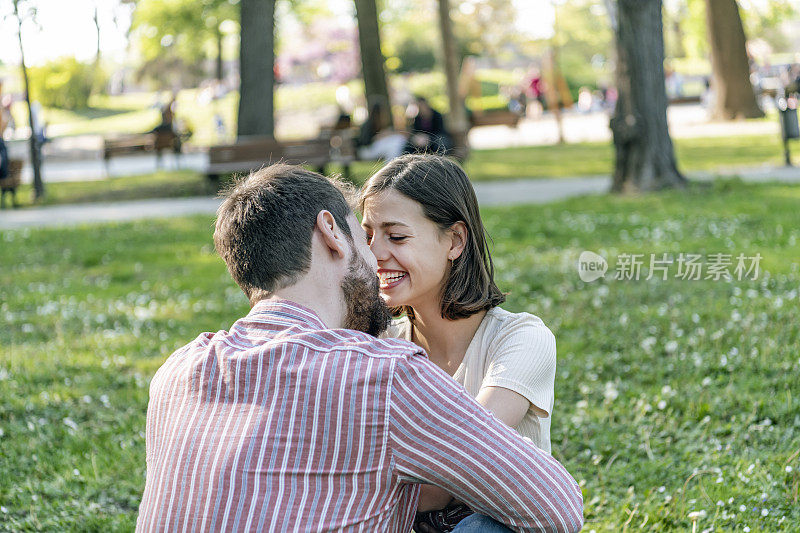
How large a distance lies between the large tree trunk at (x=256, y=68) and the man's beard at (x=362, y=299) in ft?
45.0

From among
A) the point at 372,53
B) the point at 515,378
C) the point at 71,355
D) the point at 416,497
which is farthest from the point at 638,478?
the point at 372,53

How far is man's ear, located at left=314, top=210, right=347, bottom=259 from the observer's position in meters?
2.10

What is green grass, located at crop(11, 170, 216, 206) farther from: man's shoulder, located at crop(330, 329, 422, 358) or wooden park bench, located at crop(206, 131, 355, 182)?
man's shoulder, located at crop(330, 329, 422, 358)

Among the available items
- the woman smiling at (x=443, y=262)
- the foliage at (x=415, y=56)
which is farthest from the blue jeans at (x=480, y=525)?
the foliage at (x=415, y=56)

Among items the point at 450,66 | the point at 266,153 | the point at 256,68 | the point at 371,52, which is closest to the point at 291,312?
the point at 266,153

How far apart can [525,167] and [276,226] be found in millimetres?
15716

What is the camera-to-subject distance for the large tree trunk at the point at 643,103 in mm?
11781

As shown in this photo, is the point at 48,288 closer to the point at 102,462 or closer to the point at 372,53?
the point at 102,462

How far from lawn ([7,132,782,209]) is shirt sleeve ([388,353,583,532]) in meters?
12.8

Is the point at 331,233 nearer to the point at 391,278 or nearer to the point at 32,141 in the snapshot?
the point at 391,278

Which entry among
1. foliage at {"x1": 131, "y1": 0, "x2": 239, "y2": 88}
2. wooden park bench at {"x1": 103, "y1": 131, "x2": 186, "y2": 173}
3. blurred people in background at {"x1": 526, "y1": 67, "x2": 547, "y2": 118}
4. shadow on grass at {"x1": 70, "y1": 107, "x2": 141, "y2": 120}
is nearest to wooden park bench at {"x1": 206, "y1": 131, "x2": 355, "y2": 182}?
wooden park bench at {"x1": 103, "y1": 131, "x2": 186, "y2": 173}

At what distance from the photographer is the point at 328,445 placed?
6.15ft

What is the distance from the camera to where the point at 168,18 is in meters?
39.6

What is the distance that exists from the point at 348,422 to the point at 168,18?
40.4 meters
